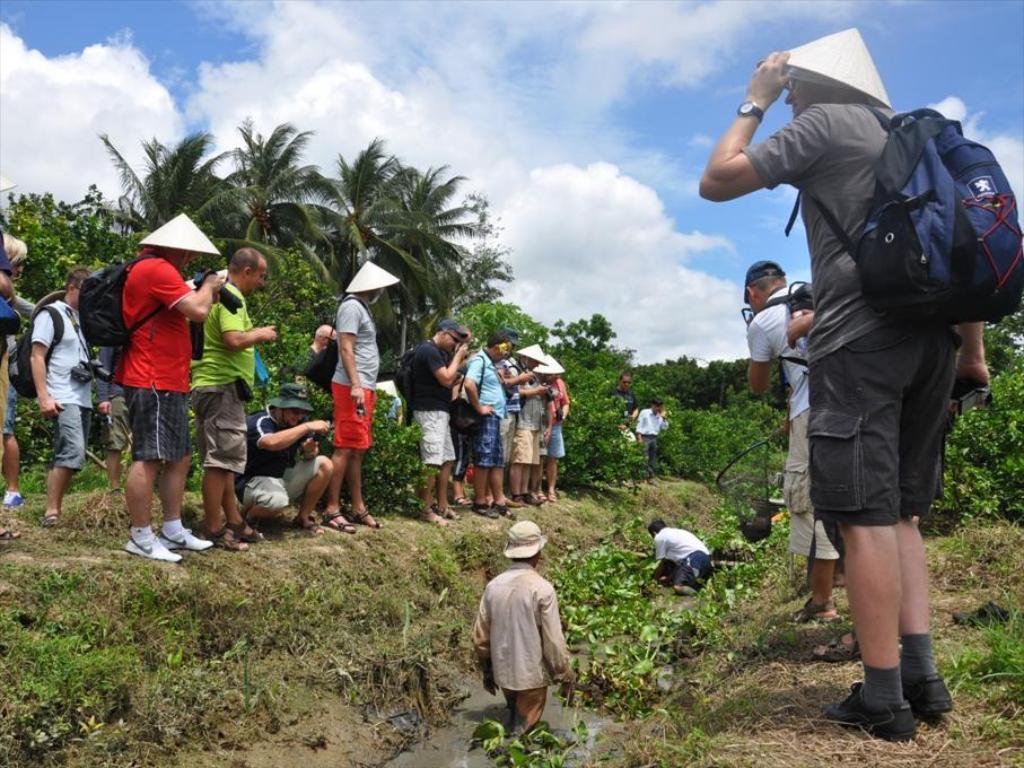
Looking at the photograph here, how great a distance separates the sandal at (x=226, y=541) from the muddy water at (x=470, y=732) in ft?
5.94

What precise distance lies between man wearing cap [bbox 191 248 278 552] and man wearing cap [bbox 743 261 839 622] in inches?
128

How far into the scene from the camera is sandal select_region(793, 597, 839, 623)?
4.98 m

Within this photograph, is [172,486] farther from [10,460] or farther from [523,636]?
[523,636]

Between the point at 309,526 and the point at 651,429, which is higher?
the point at 651,429

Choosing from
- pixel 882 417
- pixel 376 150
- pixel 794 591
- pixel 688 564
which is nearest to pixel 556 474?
pixel 688 564

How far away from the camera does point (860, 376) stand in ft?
9.69

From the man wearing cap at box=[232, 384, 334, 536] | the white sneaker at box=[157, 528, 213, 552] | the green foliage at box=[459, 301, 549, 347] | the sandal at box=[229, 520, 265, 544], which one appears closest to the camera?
the white sneaker at box=[157, 528, 213, 552]

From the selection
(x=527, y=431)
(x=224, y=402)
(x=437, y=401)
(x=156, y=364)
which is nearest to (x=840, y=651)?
(x=156, y=364)

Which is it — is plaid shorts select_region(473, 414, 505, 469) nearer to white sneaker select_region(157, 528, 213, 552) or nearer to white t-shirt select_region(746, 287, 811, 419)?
white sneaker select_region(157, 528, 213, 552)

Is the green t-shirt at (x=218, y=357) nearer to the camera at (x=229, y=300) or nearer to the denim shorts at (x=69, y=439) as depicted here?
the camera at (x=229, y=300)

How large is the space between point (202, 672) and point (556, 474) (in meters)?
7.87

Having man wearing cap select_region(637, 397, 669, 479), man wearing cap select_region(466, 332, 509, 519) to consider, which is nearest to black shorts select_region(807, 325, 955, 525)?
man wearing cap select_region(466, 332, 509, 519)

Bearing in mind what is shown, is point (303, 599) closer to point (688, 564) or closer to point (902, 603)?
point (902, 603)

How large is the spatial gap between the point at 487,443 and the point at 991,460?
512 centimetres
